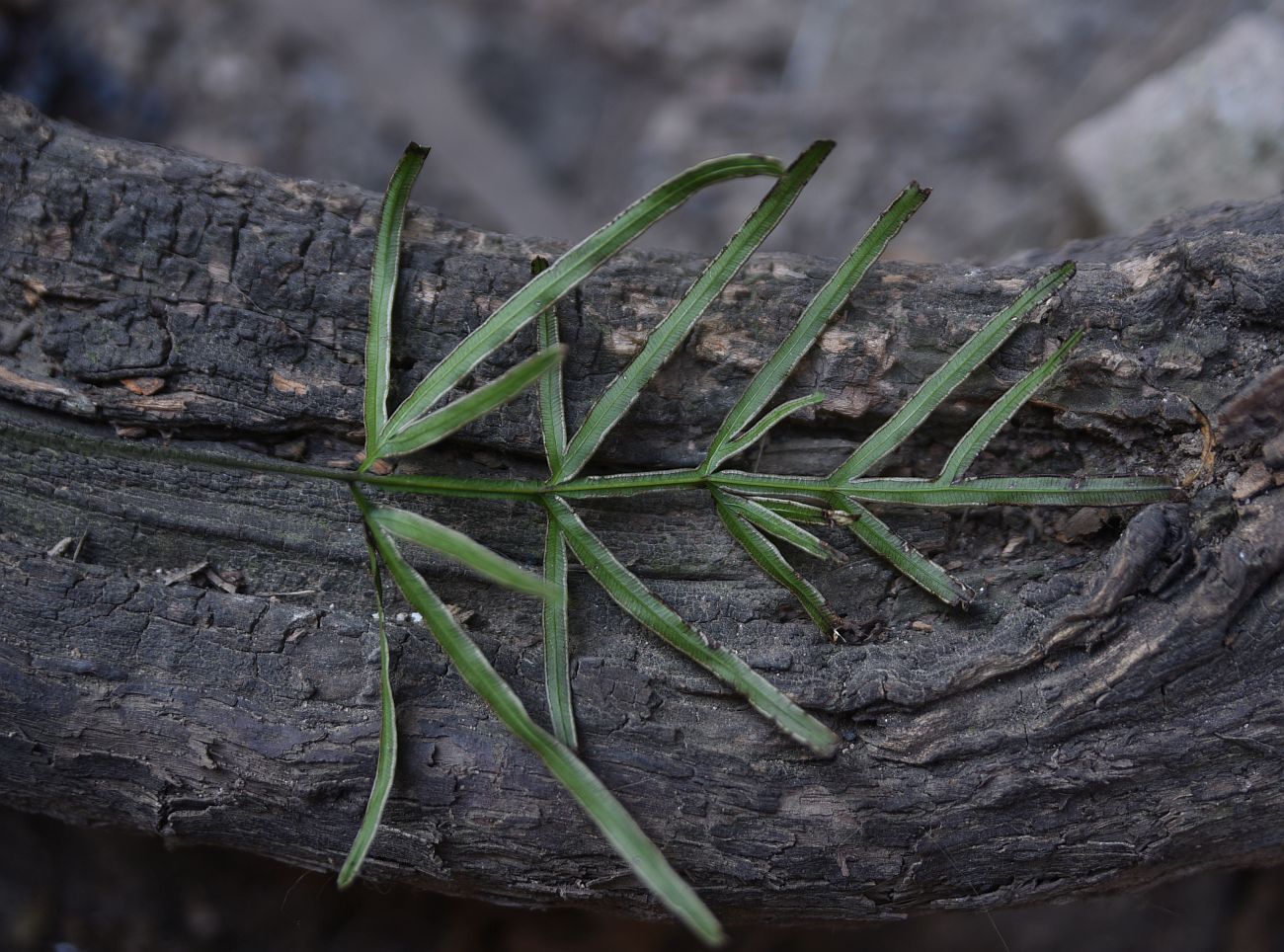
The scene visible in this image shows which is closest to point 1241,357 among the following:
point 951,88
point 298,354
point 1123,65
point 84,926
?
point 298,354

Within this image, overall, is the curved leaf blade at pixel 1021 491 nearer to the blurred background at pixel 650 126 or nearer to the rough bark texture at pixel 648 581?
the rough bark texture at pixel 648 581

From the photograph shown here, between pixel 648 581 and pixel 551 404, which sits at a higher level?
pixel 551 404

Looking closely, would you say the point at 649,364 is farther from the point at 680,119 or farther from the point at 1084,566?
the point at 680,119

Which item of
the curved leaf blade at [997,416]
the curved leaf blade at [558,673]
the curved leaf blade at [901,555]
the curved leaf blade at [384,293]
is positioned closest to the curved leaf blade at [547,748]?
the curved leaf blade at [558,673]

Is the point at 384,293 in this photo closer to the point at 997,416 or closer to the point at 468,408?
the point at 468,408

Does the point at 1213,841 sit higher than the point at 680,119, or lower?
lower

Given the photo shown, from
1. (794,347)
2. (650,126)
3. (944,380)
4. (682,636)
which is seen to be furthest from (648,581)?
(650,126)
